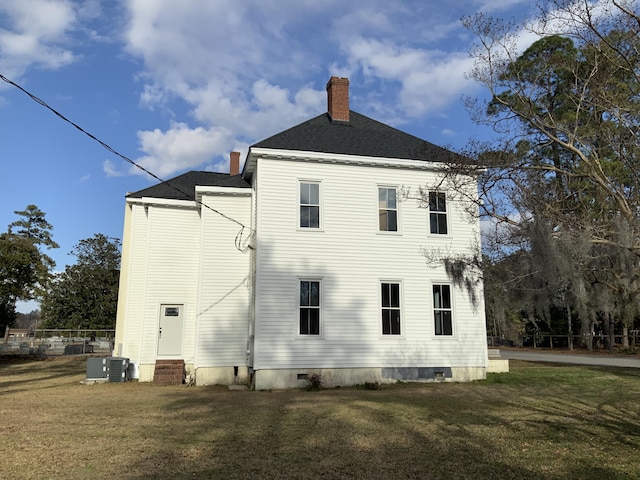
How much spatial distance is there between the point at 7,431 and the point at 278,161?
32.0ft

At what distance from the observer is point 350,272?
49.5 ft

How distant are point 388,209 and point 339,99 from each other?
487 cm

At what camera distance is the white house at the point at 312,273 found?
47.5 feet

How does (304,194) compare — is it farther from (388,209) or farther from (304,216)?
(388,209)

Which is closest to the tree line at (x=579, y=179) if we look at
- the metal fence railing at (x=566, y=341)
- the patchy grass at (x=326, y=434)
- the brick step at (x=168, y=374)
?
the patchy grass at (x=326, y=434)

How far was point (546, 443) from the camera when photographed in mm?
7191

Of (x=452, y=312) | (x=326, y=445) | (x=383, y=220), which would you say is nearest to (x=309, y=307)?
(x=383, y=220)

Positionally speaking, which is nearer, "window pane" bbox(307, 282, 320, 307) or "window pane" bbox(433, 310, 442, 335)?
Answer: "window pane" bbox(307, 282, 320, 307)

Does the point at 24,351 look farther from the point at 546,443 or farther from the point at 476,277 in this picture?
the point at 546,443

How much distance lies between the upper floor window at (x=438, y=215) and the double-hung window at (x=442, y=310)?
1896mm

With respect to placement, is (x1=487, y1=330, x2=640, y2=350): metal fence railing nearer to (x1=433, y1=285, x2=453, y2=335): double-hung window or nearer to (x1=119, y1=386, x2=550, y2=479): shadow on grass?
(x1=433, y1=285, x2=453, y2=335): double-hung window

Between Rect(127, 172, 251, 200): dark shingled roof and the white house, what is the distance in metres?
0.21

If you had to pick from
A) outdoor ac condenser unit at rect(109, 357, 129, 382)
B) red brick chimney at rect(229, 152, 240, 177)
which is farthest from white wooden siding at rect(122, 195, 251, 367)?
red brick chimney at rect(229, 152, 240, 177)

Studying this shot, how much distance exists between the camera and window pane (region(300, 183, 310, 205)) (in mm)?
15188
